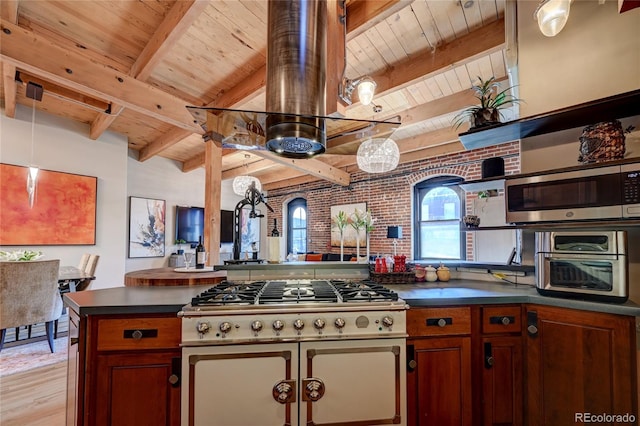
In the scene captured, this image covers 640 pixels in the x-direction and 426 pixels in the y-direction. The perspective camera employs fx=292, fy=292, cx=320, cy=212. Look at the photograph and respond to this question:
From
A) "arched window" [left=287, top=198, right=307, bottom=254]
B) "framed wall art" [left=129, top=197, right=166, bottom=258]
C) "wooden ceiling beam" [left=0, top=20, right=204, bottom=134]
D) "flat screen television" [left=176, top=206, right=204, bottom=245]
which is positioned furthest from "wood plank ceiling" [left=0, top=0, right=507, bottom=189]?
"arched window" [left=287, top=198, right=307, bottom=254]

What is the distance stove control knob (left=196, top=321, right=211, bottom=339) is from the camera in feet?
4.52

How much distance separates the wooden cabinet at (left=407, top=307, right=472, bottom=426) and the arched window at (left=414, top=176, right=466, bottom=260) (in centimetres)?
350

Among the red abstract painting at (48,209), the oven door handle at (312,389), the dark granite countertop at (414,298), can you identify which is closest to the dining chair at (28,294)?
the red abstract painting at (48,209)

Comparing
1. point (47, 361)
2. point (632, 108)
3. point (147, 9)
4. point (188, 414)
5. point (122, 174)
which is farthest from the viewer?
point (122, 174)

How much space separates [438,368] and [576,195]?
1180mm

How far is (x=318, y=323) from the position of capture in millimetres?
1450

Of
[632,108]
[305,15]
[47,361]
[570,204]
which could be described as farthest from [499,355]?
[47,361]

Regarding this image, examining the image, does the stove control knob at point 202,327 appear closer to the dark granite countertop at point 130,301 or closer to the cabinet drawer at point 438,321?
the dark granite countertop at point 130,301

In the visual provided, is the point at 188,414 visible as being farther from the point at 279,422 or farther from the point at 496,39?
the point at 496,39

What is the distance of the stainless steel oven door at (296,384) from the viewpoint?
4.56 feet

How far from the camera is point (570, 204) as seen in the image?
1.58 meters

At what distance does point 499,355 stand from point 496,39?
2.27m

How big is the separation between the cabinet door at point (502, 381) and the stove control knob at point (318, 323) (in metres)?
0.91

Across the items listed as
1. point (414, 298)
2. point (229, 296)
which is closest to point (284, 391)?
point (229, 296)
